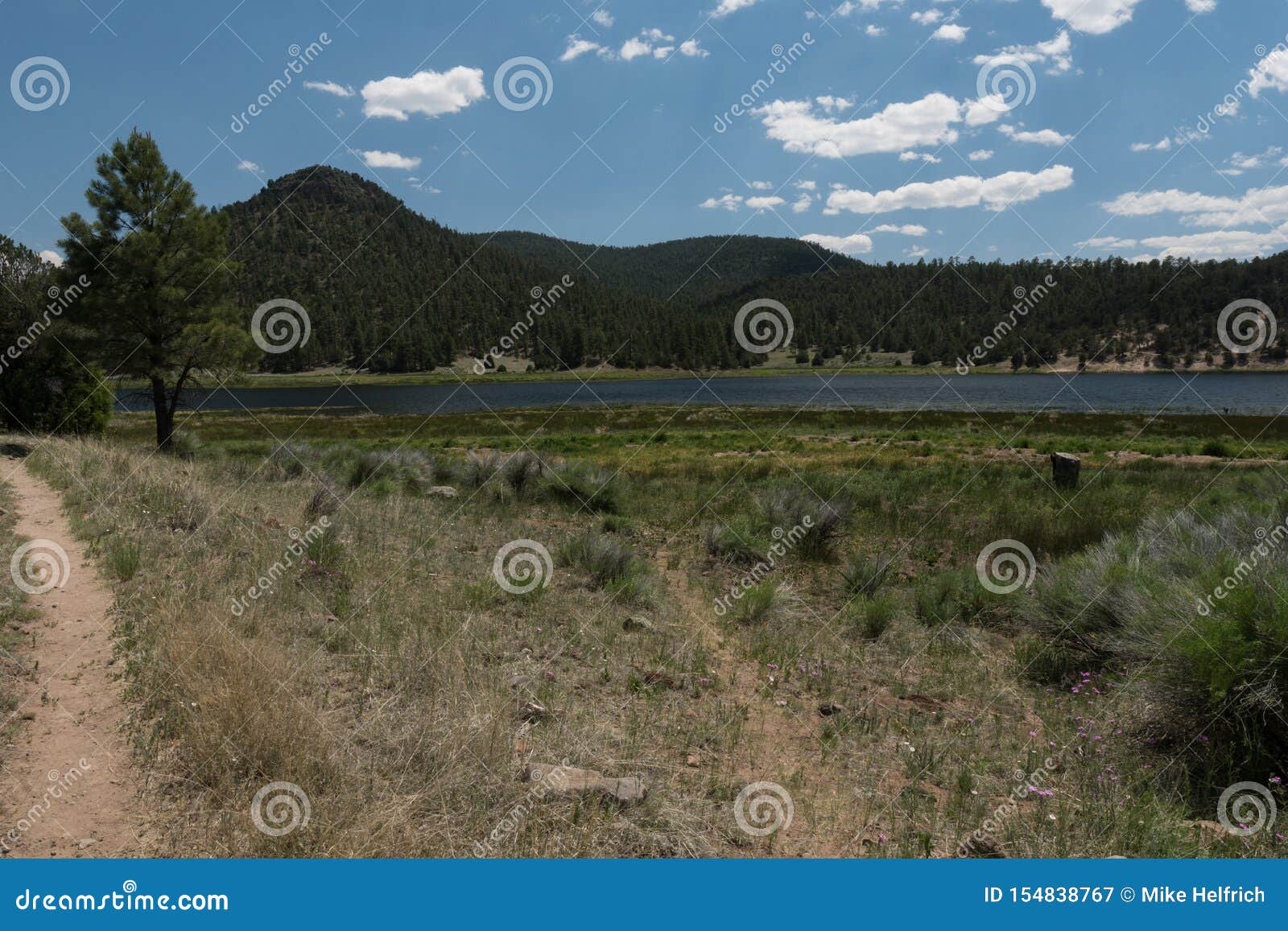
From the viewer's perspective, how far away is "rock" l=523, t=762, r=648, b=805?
4102mm

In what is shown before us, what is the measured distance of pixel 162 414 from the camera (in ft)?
87.1

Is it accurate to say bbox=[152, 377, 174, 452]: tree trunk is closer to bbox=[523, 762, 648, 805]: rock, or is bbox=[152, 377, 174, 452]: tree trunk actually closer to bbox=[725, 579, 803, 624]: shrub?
bbox=[725, 579, 803, 624]: shrub

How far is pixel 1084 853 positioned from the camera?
12.6 ft

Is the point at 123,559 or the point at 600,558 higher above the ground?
the point at 600,558

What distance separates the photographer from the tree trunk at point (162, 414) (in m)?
25.5

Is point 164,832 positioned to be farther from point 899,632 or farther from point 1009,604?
point 1009,604

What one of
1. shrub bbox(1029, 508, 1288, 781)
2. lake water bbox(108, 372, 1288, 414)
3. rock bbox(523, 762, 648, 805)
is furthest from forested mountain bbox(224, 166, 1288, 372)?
rock bbox(523, 762, 648, 805)

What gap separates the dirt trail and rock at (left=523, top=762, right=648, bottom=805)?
2.08 meters

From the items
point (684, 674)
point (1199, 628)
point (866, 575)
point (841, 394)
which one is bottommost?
point (684, 674)

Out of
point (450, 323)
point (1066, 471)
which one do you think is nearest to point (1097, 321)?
point (450, 323)

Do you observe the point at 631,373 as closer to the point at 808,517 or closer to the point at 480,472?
the point at 480,472

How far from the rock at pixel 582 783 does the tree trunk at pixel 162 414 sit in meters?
26.6

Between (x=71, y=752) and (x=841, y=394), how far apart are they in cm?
9177

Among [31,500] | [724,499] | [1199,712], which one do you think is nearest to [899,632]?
[1199,712]
